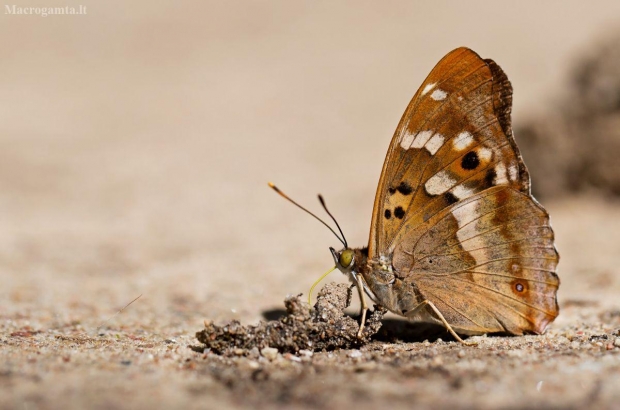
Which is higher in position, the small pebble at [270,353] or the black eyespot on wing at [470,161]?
the black eyespot on wing at [470,161]

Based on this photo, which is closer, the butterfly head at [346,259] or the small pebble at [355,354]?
the small pebble at [355,354]

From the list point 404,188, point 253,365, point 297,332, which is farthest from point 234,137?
point 253,365

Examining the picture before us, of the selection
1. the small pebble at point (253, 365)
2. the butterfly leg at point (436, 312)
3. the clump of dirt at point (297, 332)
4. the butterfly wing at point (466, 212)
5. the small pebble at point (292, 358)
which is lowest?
the small pebble at point (253, 365)

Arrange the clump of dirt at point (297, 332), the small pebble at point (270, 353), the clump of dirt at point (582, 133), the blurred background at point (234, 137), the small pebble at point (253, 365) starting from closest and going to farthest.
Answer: the small pebble at point (253, 365), the small pebble at point (270, 353), the clump of dirt at point (297, 332), the blurred background at point (234, 137), the clump of dirt at point (582, 133)

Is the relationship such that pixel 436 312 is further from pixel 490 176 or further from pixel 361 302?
→ pixel 490 176

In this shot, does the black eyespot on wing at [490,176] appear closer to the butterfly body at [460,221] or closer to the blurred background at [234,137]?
the butterfly body at [460,221]

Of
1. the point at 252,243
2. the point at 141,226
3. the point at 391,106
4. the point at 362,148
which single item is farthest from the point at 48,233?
the point at 391,106

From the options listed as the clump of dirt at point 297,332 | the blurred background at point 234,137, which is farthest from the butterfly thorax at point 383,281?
the blurred background at point 234,137

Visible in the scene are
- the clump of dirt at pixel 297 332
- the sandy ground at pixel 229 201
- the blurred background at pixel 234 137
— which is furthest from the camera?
the blurred background at pixel 234 137
